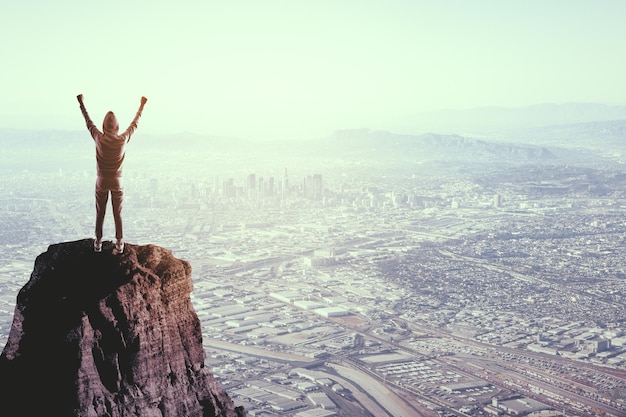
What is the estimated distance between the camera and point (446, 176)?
124 metres

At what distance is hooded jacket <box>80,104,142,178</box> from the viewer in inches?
270

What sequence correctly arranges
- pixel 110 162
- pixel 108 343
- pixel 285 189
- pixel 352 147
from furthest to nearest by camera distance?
pixel 352 147
pixel 285 189
pixel 110 162
pixel 108 343

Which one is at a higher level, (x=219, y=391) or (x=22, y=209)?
(x=219, y=391)

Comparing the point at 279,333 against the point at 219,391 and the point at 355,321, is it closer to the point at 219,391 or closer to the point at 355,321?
the point at 355,321

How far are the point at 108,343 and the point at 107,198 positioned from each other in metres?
1.44

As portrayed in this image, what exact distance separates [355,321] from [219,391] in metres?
39.7

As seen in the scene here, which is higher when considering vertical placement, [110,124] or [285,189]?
[110,124]

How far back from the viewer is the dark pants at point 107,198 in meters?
7.12

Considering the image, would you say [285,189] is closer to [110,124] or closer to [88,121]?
[88,121]

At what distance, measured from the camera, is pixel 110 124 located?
6832 mm

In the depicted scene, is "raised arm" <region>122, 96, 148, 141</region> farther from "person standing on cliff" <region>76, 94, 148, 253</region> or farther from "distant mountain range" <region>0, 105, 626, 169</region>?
"distant mountain range" <region>0, 105, 626, 169</region>

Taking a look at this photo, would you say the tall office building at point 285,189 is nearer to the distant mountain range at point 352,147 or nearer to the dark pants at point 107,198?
the distant mountain range at point 352,147

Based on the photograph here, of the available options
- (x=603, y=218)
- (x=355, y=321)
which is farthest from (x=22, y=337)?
(x=603, y=218)

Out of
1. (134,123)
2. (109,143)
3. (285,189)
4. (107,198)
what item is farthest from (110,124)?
(285,189)
